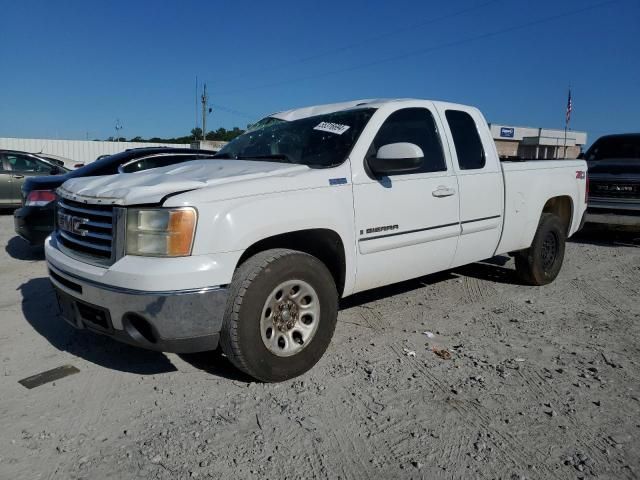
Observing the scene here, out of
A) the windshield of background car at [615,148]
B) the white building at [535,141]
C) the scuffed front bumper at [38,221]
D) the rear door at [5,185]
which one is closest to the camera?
the scuffed front bumper at [38,221]

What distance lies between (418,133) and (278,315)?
2.09 m

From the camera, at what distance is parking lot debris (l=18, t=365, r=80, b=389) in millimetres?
3193

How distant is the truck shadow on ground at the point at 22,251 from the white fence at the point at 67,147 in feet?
82.9

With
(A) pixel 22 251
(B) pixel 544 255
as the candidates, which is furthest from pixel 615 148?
(A) pixel 22 251

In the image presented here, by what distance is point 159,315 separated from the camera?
2.71 metres

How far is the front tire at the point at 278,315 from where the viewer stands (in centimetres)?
290

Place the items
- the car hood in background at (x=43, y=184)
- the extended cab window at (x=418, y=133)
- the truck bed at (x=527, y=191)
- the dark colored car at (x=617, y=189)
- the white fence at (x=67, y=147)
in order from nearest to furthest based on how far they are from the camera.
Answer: the extended cab window at (x=418, y=133)
the truck bed at (x=527, y=191)
the car hood in background at (x=43, y=184)
the dark colored car at (x=617, y=189)
the white fence at (x=67, y=147)

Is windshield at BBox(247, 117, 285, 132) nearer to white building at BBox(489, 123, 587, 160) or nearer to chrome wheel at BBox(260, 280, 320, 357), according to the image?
chrome wheel at BBox(260, 280, 320, 357)

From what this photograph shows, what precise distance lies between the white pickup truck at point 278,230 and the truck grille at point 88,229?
12 mm

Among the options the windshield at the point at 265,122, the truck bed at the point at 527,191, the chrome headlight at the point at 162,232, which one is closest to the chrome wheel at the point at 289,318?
the chrome headlight at the point at 162,232

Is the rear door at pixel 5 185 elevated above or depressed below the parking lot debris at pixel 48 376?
above

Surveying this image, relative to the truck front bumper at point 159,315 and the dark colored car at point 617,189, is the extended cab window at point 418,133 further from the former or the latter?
the dark colored car at point 617,189

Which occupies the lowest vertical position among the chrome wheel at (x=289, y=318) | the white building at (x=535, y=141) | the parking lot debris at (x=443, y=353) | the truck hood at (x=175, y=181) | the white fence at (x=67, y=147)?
the parking lot debris at (x=443, y=353)

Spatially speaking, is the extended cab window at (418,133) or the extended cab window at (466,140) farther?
the extended cab window at (466,140)
